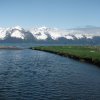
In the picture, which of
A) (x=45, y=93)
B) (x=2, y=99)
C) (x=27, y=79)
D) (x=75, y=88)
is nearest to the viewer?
(x=2, y=99)

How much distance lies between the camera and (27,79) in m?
54.3

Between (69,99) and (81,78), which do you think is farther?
(81,78)

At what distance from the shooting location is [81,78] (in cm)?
5638

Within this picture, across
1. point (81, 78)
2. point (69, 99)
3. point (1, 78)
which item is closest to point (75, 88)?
point (69, 99)

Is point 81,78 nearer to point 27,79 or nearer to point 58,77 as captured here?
point 58,77

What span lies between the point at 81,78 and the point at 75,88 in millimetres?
10445

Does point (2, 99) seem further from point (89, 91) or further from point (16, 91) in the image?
point (89, 91)

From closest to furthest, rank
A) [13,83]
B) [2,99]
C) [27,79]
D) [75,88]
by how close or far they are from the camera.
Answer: [2,99] < [75,88] < [13,83] < [27,79]

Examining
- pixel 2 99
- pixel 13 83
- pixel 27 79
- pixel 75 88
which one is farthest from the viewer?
pixel 27 79

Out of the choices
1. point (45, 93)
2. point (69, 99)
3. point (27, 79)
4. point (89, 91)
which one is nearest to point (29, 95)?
point (45, 93)

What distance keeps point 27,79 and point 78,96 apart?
15.2 meters

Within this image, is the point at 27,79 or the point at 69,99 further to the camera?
the point at 27,79

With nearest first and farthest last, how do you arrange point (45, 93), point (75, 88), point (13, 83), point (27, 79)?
point (45, 93)
point (75, 88)
point (13, 83)
point (27, 79)

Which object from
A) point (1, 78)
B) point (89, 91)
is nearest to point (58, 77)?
point (1, 78)
